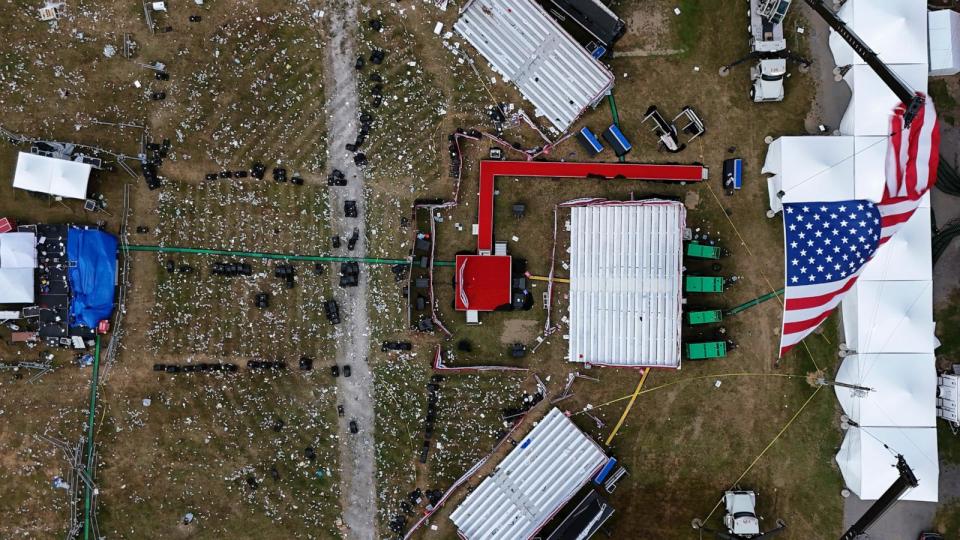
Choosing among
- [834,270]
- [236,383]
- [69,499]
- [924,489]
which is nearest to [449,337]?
[236,383]

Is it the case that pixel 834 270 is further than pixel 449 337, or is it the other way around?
pixel 449 337

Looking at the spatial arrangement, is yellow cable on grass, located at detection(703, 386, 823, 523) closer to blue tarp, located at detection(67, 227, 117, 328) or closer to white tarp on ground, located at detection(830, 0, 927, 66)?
white tarp on ground, located at detection(830, 0, 927, 66)

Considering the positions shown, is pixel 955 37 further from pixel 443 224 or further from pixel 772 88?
pixel 443 224

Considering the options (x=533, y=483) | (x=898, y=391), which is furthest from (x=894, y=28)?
(x=533, y=483)

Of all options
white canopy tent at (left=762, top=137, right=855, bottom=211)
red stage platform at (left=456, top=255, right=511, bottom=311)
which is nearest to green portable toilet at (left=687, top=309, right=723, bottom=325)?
white canopy tent at (left=762, top=137, right=855, bottom=211)

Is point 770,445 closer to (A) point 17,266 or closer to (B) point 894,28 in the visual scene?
(B) point 894,28

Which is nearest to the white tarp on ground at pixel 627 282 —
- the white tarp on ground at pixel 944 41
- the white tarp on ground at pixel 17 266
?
the white tarp on ground at pixel 944 41

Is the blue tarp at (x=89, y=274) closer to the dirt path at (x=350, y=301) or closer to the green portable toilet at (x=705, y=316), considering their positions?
the dirt path at (x=350, y=301)
